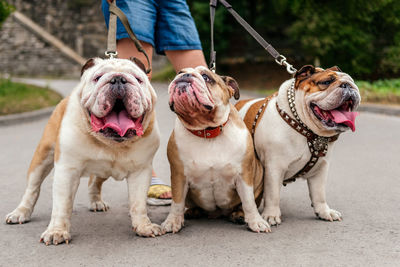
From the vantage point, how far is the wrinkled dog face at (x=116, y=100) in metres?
2.82

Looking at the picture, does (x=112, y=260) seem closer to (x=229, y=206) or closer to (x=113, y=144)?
(x=113, y=144)

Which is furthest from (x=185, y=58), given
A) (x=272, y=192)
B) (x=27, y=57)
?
(x=27, y=57)

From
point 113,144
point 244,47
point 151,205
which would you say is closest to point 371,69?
point 244,47

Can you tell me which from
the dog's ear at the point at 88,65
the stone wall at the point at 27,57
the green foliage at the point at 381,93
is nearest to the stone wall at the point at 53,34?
the stone wall at the point at 27,57

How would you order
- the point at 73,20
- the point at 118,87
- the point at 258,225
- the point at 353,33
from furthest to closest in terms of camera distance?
the point at 73,20 → the point at 353,33 → the point at 258,225 → the point at 118,87

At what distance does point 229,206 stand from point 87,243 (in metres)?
1.05

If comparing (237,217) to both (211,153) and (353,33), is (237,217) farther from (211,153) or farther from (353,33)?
(353,33)

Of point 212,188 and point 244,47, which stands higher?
point 212,188

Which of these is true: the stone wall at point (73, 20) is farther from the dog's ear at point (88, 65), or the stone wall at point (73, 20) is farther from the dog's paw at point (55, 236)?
the dog's paw at point (55, 236)

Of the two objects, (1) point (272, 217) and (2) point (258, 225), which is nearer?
(2) point (258, 225)

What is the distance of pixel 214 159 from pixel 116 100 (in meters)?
0.78

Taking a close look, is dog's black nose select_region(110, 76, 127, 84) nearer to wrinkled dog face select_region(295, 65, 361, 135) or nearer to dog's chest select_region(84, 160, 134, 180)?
dog's chest select_region(84, 160, 134, 180)

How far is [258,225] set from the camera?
330 cm

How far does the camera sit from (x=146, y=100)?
2.93m
